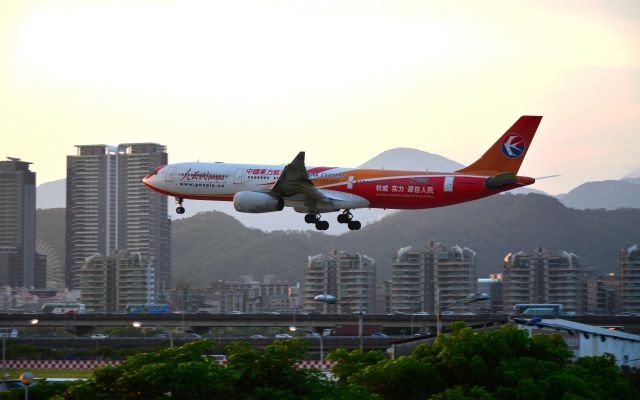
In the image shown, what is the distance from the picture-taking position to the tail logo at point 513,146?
84.4 m

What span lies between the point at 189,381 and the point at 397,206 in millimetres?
44657

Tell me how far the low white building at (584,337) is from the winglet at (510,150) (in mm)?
14798

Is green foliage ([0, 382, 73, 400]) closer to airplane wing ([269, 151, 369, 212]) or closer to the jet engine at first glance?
airplane wing ([269, 151, 369, 212])

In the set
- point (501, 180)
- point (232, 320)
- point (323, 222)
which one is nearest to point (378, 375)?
point (501, 180)

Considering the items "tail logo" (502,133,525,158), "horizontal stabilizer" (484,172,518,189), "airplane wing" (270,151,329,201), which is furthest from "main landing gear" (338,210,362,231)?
"tail logo" (502,133,525,158)

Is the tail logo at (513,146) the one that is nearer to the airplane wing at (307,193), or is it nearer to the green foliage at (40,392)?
the airplane wing at (307,193)

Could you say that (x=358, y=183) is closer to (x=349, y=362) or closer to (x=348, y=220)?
(x=348, y=220)

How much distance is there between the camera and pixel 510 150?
277 feet

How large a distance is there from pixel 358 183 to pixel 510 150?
11.0 metres

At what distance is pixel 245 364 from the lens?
47.1 m

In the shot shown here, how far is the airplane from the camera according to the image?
8400cm

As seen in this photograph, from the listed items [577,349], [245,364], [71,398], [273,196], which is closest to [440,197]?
[273,196]

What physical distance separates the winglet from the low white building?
14798 mm

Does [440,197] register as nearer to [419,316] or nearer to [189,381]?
[189,381]
